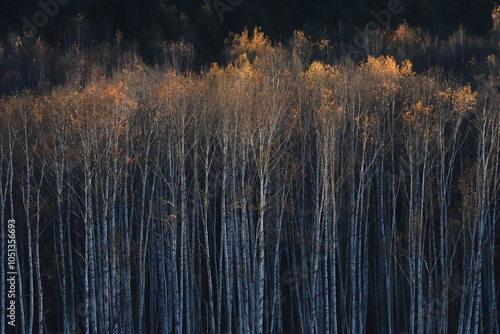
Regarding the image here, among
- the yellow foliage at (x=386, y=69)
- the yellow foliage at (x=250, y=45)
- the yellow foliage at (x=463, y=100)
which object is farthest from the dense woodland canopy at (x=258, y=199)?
the yellow foliage at (x=250, y=45)

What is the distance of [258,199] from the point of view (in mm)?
28781

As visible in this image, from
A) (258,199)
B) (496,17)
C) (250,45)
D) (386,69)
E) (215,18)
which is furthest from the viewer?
(215,18)

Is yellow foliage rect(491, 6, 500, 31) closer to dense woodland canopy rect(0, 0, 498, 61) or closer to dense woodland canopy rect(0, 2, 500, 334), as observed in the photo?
dense woodland canopy rect(0, 0, 498, 61)

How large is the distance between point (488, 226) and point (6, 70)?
26.2 metres

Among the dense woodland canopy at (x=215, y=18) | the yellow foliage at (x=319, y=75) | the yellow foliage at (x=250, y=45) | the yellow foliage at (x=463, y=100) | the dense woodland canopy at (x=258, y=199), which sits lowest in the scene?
the dense woodland canopy at (x=258, y=199)

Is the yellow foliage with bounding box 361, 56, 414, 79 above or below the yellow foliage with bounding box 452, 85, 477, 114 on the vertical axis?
above

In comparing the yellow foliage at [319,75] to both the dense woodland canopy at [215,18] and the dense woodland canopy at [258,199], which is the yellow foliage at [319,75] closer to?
the dense woodland canopy at [258,199]

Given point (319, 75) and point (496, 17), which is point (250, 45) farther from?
point (496, 17)

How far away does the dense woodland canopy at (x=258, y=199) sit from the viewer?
88.5ft

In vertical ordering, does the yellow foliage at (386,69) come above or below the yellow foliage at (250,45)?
below

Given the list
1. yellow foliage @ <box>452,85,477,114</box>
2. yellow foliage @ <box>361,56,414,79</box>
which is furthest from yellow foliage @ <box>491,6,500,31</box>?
yellow foliage @ <box>452,85,477,114</box>

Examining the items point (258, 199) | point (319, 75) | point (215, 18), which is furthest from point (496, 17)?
point (258, 199)

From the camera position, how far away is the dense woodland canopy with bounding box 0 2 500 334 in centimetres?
2698

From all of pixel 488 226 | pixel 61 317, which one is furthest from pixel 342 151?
pixel 61 317
